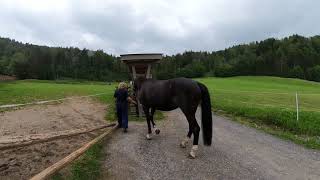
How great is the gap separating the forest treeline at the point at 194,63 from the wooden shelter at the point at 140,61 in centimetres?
6832

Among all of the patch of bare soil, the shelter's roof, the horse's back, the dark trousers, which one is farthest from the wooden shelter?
the horse's back

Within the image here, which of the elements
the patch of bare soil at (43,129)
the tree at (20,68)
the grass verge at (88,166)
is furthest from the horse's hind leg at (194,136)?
the tree at (20,68)

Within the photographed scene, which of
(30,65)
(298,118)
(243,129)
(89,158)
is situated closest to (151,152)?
(89,158)

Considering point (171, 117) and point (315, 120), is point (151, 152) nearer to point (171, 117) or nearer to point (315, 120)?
point (171, 117)

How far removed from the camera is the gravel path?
7977 mm

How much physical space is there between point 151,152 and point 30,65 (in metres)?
83.6

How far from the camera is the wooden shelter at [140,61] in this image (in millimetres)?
16188

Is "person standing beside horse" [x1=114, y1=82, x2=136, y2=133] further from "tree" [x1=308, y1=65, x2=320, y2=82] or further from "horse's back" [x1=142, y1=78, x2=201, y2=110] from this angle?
"tree" [x1=308, y1=65, x2=320, y2=82]

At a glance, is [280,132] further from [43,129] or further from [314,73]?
[314,73]

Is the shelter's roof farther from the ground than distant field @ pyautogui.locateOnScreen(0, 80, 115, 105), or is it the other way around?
the shelter's roof

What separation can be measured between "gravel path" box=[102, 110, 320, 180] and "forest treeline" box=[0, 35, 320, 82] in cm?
7432

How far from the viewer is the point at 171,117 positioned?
56.0 feet

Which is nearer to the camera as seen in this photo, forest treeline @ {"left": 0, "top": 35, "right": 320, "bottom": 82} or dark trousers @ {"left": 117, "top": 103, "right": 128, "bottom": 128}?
dark trousers @ {"left": 117, "top": 103, "right": 128, "bottom": 128}

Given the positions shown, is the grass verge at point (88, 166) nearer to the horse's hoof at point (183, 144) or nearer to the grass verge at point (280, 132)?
the horse's hoof at point (183, 144)
